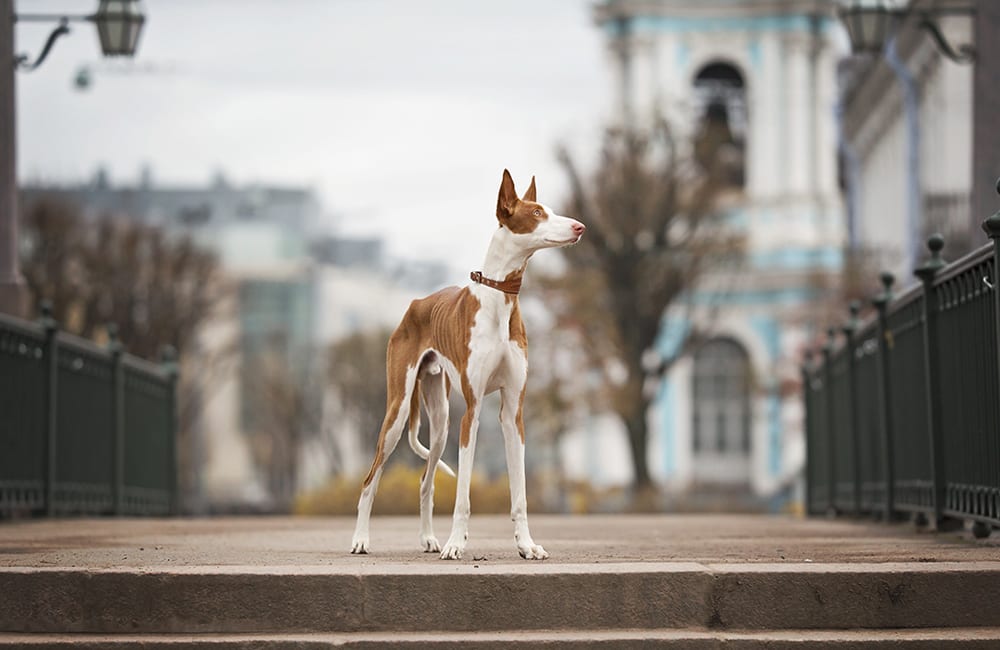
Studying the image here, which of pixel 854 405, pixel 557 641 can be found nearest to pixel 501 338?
pixel 557 641

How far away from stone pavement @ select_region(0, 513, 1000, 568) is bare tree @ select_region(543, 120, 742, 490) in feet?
111

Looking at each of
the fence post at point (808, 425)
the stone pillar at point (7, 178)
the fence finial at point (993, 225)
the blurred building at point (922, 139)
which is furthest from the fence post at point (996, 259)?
the fence post at point (808, 425)

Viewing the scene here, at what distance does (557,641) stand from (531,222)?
2.49 metres

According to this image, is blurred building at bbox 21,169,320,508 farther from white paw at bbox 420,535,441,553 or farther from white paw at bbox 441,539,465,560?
white paw at bbox 441,539,465,560

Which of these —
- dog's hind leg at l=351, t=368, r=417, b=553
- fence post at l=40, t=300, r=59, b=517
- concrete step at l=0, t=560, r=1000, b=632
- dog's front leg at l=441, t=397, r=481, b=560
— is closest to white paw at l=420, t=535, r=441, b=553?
dog's hind leg at l=351, t=368, r=417, b=553

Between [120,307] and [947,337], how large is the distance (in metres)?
49.5

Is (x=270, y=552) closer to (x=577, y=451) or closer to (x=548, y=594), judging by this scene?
(x=548, y=594)

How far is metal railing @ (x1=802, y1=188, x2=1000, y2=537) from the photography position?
11.5 m

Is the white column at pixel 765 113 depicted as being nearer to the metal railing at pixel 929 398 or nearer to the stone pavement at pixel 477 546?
the metal railing at pixel 929 398

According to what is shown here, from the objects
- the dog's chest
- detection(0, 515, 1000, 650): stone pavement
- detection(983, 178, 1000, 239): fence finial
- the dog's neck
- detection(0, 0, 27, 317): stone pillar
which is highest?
detection(0, 0, 27, 317): stone pillar

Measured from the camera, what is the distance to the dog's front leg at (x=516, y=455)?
10.4m

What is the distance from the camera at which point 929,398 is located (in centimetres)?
1305

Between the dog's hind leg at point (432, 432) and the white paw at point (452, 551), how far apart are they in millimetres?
805

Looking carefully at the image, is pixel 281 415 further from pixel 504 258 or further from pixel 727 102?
pixel 504 258
